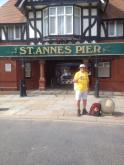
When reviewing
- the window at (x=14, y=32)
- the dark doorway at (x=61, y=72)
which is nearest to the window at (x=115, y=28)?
the dark doorway at (x=61, y=72)

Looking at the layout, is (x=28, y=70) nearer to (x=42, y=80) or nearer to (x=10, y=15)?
(x=42, y=80)

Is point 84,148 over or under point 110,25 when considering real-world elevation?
under

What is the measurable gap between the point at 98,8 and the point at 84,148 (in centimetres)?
1893

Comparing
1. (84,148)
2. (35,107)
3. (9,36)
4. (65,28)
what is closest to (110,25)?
(65,28)

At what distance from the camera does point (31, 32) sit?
27.6 m

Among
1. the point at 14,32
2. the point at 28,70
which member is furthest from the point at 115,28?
the point at 14,32

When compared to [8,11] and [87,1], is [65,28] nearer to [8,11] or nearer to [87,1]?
[87,1]

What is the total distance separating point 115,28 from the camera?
89.2ft

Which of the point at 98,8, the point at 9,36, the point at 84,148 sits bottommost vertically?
the point at 84,148

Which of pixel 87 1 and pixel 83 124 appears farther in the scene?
pixel 87 1

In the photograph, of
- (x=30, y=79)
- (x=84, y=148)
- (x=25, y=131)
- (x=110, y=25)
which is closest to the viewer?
(x=84, y=148)

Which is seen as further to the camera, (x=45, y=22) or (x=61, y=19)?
(x=45, y=22)

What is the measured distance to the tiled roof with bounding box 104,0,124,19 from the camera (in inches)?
1062

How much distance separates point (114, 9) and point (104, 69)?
461cm
